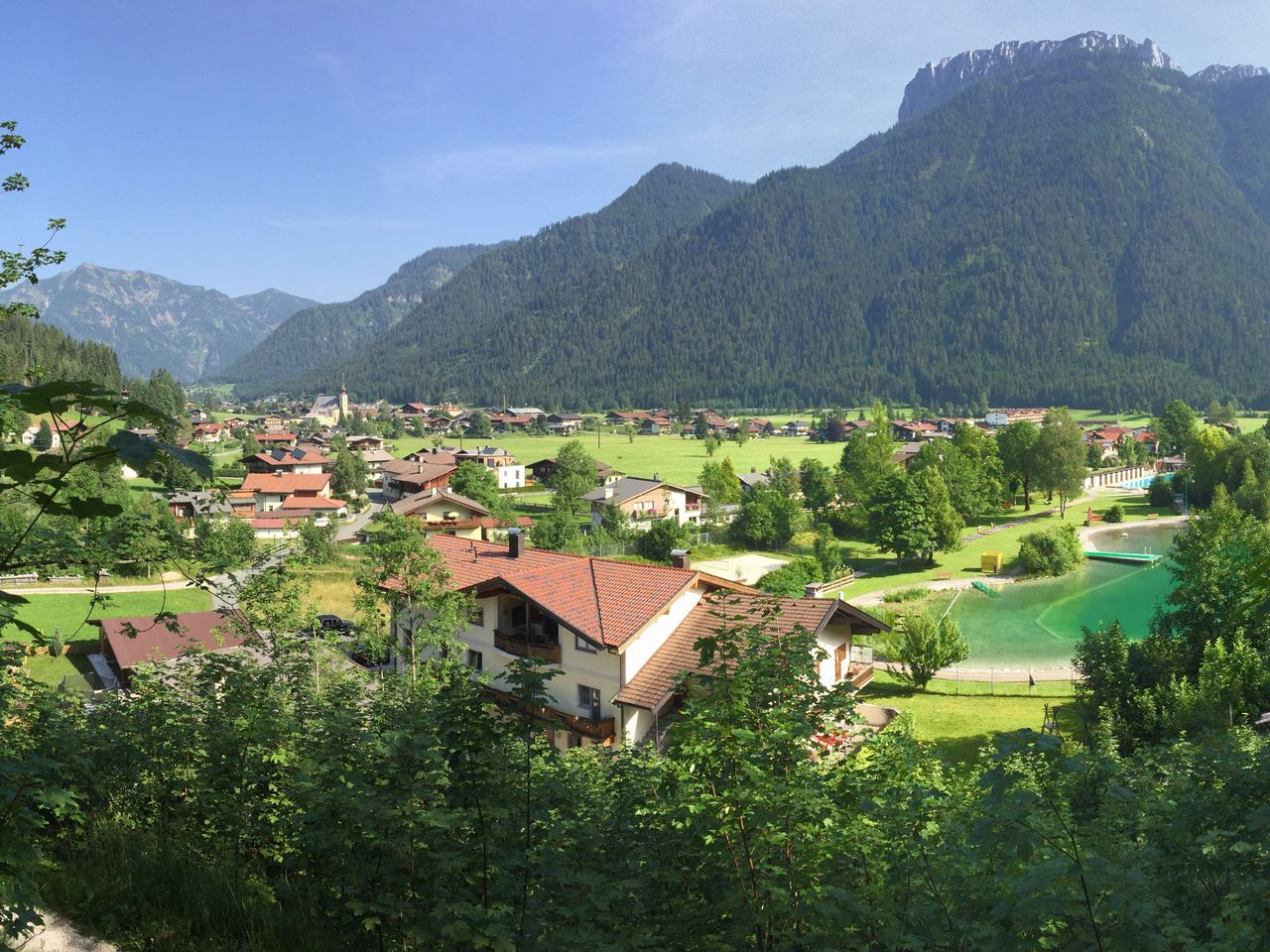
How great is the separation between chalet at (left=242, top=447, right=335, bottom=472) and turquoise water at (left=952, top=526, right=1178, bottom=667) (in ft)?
199

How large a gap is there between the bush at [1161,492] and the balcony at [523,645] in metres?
64.0

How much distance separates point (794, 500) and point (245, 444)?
66.0m

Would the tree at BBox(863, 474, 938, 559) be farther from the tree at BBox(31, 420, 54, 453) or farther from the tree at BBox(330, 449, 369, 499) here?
the tree at BBox(330, 449, 369, 499)

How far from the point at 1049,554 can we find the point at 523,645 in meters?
37.1

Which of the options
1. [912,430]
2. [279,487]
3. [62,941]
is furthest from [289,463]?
[912,430]

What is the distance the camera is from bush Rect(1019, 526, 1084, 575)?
4612cm

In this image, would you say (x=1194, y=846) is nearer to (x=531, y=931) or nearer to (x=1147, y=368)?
(x=531, y=931)

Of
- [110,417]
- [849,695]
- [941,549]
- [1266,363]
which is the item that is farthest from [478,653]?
[1266,363]

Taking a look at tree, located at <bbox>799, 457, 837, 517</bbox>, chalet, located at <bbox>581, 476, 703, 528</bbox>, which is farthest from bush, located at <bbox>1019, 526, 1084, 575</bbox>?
chalet, located at <bbox>581, 476, 703, 528</bbox>

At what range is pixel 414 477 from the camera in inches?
2837

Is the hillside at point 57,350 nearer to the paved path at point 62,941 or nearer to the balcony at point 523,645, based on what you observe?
the balcony at point 523,645

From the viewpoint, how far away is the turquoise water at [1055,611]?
3183 centimetres

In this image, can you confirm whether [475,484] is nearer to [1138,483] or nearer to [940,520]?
[940,520]

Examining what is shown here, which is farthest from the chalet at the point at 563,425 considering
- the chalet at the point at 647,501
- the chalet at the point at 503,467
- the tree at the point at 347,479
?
the chalet at the point at 647,501
